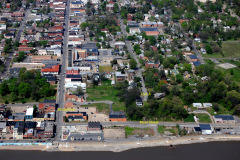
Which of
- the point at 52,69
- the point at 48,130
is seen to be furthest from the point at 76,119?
the point at 52,69

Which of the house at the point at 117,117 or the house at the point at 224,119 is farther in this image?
the house at the point at 224,119

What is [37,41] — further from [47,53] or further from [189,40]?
[189,40]

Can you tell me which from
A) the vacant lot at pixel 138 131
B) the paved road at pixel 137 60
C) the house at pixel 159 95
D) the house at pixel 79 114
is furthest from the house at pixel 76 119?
the house at pixel 159 95

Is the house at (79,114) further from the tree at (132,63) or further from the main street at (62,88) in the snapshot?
the tree at (132,63)

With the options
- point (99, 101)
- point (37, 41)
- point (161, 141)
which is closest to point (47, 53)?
point (37, 41)

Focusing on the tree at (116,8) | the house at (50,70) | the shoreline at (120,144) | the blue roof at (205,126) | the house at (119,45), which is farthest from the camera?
the tree at (116,8)
